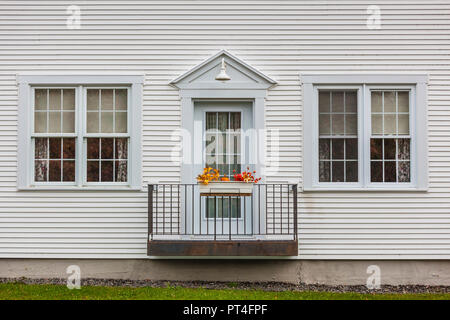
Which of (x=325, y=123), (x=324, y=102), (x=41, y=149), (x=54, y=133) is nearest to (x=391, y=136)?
(x=325, y=123)

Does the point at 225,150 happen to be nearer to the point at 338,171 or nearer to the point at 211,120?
the point at 211,120

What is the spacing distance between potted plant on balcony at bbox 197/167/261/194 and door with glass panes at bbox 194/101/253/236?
23.2 inches

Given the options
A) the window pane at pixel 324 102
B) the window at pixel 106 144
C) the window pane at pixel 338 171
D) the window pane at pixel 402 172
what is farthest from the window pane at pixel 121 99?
the window pane at pixel 402 172

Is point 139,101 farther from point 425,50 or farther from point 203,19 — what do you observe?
point 425,50

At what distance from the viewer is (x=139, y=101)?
10078 millimetres

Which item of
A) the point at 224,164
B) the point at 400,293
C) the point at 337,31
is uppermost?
the point at 337,31

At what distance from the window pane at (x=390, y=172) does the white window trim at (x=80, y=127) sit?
387 centimetres

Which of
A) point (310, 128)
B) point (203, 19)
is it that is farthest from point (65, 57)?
point (310, 128)

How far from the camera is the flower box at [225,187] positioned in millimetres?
9500

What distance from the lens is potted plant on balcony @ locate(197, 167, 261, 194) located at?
31.1 ft

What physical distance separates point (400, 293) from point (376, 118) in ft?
8.92

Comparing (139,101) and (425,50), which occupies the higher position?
(425,50)

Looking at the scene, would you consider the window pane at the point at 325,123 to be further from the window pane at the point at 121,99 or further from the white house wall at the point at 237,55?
the window pane at the point at 121,99

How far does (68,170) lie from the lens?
10.2 meters
